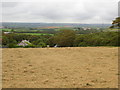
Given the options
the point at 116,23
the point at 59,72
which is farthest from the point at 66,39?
the point at 59,72

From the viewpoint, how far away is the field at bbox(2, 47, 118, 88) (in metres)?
2.55

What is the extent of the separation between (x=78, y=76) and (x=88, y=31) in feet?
18.6

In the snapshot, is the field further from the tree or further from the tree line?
the tree

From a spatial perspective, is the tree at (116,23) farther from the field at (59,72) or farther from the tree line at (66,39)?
the field at (59,72)

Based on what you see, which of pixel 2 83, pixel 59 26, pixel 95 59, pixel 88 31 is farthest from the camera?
pixel 88 31

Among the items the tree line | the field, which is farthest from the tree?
the field

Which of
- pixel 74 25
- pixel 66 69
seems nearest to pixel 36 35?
pixel 74 25

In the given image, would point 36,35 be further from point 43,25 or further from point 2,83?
point 2,83

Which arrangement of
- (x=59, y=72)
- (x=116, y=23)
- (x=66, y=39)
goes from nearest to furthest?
(x=59, y=72)
(x=66, y=39)
(x=116, y=23)

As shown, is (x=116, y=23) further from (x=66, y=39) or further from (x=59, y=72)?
(x=59, y=72)

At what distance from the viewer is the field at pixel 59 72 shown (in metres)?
2.55

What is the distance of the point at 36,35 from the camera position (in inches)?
262

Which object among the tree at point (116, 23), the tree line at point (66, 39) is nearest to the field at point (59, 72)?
the tree line at point (66, 39)

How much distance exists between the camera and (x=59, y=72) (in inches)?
124
